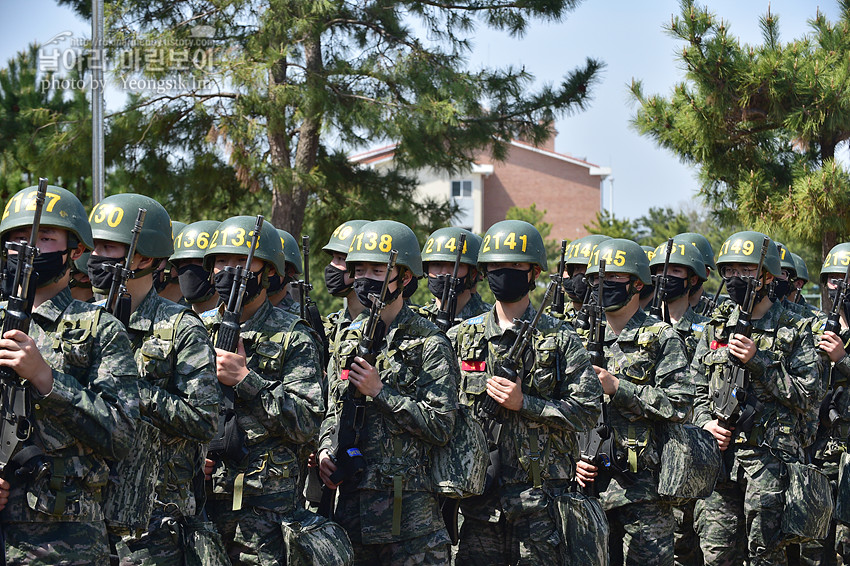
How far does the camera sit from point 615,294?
7.70m

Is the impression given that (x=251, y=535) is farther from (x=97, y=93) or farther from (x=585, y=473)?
(x=97, y=93)

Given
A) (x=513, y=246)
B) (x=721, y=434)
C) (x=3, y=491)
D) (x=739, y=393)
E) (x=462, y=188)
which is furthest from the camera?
(x=462, y=188)

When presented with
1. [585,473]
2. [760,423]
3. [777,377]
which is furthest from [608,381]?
[760,423]

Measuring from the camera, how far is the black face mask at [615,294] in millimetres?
7664

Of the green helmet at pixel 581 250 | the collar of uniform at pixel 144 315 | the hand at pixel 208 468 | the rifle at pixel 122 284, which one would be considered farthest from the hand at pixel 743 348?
the rifle at pixel 122 284

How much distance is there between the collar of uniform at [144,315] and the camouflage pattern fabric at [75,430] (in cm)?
74

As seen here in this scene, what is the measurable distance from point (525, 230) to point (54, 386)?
3.45 meters

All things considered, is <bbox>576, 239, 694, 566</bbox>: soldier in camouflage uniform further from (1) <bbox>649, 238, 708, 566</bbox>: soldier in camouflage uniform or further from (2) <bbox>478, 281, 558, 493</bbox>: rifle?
(1) <bbox>649, 238, 708, 566</bbox>: soldier in camouflage uniform

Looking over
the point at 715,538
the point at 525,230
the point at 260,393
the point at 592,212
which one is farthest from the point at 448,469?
the point at 592,212

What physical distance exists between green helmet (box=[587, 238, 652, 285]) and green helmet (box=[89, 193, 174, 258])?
338 cm

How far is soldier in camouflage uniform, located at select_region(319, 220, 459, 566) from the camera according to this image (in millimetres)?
6070

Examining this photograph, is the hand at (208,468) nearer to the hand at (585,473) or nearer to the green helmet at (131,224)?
the green helmet at (131,224)

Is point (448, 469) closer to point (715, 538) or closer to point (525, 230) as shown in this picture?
point (525, 230)

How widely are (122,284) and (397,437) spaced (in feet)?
6.04
